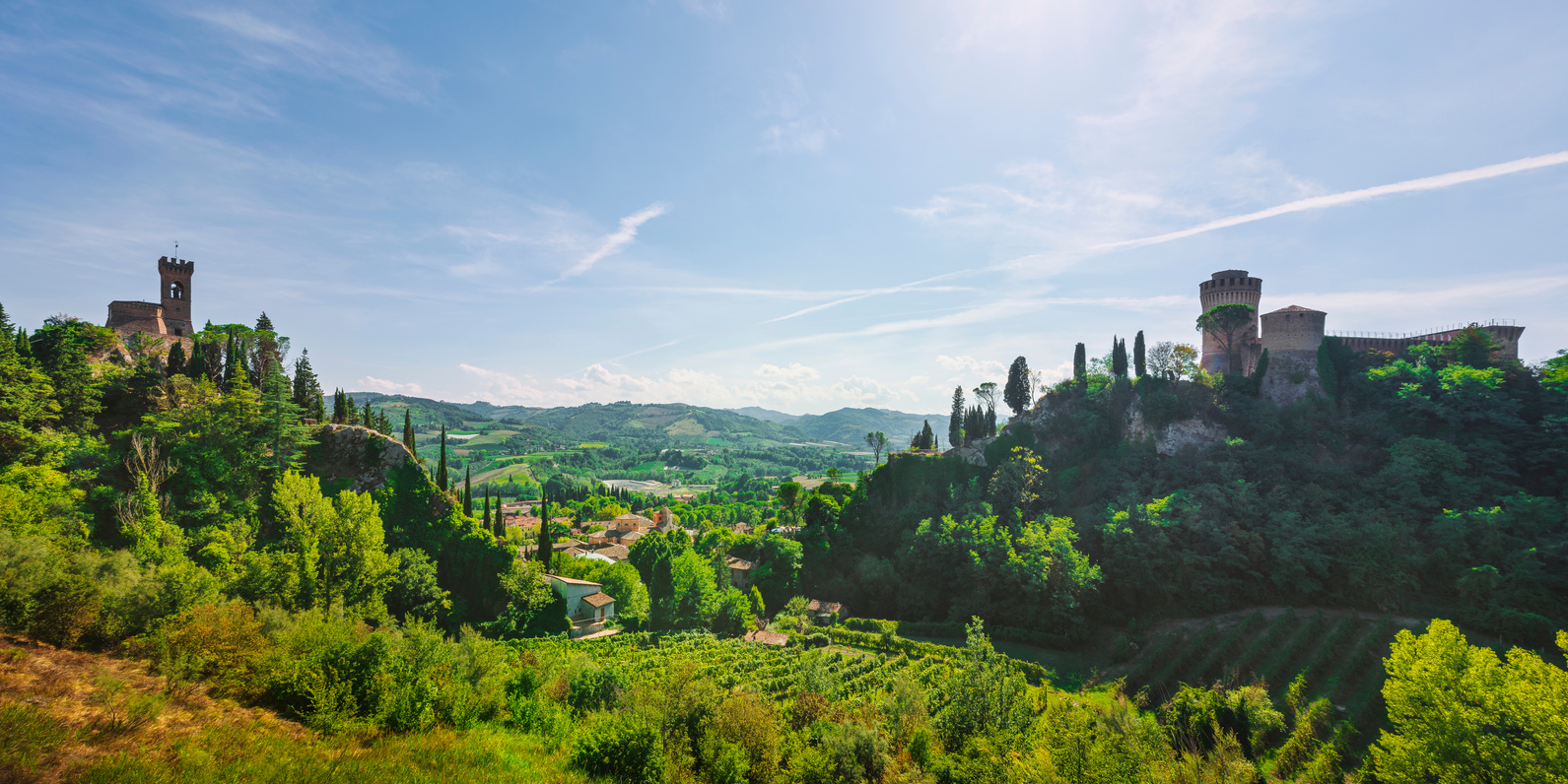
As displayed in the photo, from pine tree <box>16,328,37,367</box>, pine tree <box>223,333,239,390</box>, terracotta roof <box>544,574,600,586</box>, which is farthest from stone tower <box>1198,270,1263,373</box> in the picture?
pine tree <box>16,328,37,367</box>

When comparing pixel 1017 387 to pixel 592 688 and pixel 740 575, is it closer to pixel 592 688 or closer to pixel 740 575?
pixel 740 575

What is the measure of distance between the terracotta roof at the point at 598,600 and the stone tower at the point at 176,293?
118 ft

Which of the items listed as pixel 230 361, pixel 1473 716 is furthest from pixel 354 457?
pixel 1473 716

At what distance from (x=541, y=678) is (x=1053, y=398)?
48959 mm

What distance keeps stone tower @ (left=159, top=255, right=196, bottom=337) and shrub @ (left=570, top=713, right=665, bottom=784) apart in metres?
48.5

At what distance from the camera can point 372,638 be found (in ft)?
53.8

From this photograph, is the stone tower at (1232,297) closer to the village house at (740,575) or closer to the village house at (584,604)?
the village house at (740,575)

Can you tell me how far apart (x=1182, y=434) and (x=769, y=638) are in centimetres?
3743

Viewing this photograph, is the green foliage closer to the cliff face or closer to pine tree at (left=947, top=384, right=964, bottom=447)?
pine tree at (left=947, top=384, right=964, bottom=447)

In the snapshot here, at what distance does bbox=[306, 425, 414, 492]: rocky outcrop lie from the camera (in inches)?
1382

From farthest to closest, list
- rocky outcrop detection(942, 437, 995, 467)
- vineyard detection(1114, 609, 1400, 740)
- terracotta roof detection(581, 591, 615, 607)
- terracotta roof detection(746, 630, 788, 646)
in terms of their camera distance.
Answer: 1. rocky outcrop detection(942, 437, 995, 467)
2. terracotta roof detection(581, 591, 615, 607)
3. terracotta roof detection(746, 630, 788, 646)
4. vineyard detection(1114, 609, 1400, 740)

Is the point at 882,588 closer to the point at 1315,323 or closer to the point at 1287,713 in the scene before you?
the point at 1287,713

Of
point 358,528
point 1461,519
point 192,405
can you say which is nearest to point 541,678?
point 358,528

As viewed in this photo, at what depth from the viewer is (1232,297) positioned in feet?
156
